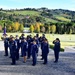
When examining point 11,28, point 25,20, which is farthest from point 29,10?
point 11,28

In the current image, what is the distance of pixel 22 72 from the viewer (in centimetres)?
1566

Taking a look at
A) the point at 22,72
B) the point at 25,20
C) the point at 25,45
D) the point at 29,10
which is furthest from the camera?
the point at 29,10

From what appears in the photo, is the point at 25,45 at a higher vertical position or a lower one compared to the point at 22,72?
higher

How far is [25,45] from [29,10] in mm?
159443

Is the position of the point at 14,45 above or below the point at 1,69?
above

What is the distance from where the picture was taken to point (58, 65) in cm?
1834

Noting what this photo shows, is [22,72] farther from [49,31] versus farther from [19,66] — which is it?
[49,31]

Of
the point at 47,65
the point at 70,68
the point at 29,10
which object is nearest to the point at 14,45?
the point at 47,65

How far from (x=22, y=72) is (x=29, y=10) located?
162498 mm

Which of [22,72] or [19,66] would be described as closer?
[22,72]

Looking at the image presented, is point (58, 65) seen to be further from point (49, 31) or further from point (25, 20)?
point (25, 20)

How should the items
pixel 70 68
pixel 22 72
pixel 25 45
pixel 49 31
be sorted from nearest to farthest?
pixel 22 72, pixel 70 68, pixel 25 45, pixel 49 31

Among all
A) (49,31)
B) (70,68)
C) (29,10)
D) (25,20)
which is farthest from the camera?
(29,10)

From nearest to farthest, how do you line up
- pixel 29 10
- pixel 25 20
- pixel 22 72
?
pixel 22 72, pixel 25 20, pixel 29 10
